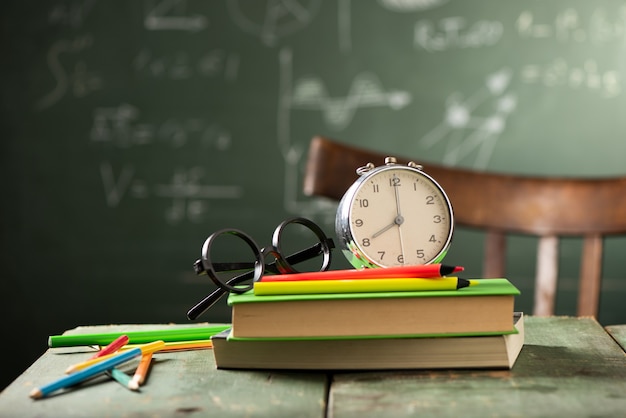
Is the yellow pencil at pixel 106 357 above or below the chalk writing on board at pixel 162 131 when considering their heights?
below

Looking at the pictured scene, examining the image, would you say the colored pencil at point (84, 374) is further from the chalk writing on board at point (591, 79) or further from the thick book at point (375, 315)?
the chalk writing on board at point (591, 79)

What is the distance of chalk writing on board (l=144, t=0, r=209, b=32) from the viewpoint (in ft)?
10.4

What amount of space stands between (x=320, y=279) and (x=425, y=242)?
0.49 feet

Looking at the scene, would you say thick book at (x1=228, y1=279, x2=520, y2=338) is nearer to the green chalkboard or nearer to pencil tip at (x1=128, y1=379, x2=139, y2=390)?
pencil tip at (x1=128, y1=379, x2=139, y2=390)

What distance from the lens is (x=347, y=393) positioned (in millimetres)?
726

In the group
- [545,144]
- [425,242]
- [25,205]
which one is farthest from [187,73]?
[425,242]

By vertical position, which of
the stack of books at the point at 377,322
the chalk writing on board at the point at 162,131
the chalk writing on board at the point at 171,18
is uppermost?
the chalk writing on board at the point at 171,18

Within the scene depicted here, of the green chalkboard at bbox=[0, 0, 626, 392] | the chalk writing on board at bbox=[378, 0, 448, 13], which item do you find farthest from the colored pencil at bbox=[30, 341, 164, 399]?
the chalk writing on board at bbox=[378, 0, 448, 13]

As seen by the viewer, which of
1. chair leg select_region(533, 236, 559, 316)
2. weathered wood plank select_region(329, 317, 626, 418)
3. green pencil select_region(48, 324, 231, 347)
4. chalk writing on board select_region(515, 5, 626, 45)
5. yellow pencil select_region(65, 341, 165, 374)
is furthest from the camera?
chalk writing on board select_region(515, 5, 626, 45)

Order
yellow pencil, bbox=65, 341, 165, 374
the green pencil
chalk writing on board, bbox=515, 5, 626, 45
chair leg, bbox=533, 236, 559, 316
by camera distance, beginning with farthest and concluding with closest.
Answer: chalk writing on board, bbox=515, 5, 626, 45, chair leg, bbox=533, 236, 559, 316, the green pencil, yellow pencil, bbox=65, 341, 165, 374

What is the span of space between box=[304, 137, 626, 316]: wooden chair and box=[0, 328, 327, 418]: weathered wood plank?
31.3 inches

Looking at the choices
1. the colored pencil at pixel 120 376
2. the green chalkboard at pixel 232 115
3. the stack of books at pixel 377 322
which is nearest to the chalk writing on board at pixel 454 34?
the green chalkboard at pixel 232 115

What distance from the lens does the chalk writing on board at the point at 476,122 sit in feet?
10.3

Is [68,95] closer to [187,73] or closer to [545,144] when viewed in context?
[187,73]
